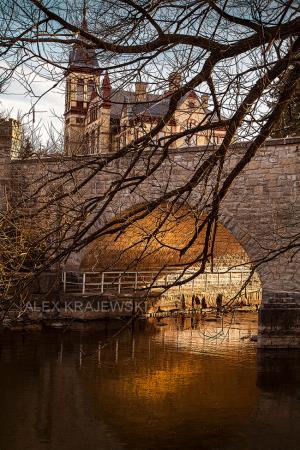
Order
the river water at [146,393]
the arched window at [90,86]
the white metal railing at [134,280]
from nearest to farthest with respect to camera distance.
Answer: the arched window at [90,86] < the river water at [146,393] < the white metal railing at [134,280]

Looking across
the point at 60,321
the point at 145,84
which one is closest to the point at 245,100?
the point at 145,84

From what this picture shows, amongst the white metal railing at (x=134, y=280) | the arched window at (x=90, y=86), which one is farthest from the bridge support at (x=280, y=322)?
the arched window at (x=90, y=86)

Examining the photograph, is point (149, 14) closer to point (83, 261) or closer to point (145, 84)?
point (145, 84)

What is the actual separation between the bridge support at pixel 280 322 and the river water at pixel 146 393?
285 mm

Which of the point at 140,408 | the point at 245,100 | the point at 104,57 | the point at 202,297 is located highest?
the point at 104,57

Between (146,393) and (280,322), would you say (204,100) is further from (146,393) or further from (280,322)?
(280,322)

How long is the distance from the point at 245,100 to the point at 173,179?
10216 mm

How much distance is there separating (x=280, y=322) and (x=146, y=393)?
11.9 feet

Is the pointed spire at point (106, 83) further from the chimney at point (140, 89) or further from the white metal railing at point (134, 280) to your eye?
the white metal railing at point (134, 280)

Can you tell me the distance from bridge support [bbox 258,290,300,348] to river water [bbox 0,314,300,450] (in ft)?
0.94

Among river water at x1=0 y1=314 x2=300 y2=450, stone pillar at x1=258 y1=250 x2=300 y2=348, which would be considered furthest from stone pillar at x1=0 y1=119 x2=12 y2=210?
stone pillar at x1=258 y1=250 x2=300 y2=348

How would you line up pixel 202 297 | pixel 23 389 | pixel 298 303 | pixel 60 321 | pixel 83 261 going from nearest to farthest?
pixel 23 389 → pixel 298 303 → pixel 60 321 → pixel 83 261 → pixel 202 297

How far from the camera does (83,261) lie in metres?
16.2

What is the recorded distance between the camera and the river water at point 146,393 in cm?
751
